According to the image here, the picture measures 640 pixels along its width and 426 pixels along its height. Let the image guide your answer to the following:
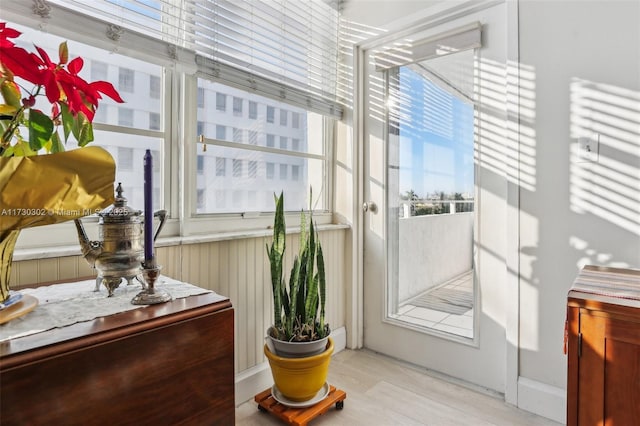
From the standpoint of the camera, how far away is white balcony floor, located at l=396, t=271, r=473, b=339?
2.11 m

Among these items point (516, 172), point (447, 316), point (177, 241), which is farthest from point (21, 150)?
point (447, 316)

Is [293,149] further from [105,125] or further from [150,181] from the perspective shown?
[150,181]

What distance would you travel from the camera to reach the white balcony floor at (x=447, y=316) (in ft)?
6.93

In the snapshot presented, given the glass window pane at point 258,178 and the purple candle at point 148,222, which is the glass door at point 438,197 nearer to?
the glass window pane at point 258,178

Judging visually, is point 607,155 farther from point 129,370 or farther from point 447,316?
point 129,370

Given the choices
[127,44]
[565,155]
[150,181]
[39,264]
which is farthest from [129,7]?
[565,155]

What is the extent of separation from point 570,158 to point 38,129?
6.72ft

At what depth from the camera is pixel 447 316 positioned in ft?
7.25

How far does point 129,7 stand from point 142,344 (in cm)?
138

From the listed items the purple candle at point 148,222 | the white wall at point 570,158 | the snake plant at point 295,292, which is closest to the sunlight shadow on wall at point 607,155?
the white wall at point 570,158

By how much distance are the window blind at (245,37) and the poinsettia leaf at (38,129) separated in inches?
24.9

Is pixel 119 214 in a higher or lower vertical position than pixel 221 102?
lower

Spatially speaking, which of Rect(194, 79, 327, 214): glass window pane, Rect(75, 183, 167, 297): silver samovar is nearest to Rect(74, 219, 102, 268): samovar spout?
Rect(75, 183, 167, 297): silver samovar

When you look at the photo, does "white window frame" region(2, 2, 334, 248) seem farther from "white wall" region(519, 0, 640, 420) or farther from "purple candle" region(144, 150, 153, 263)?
"white wall" region(519, 0, 640, 420)
